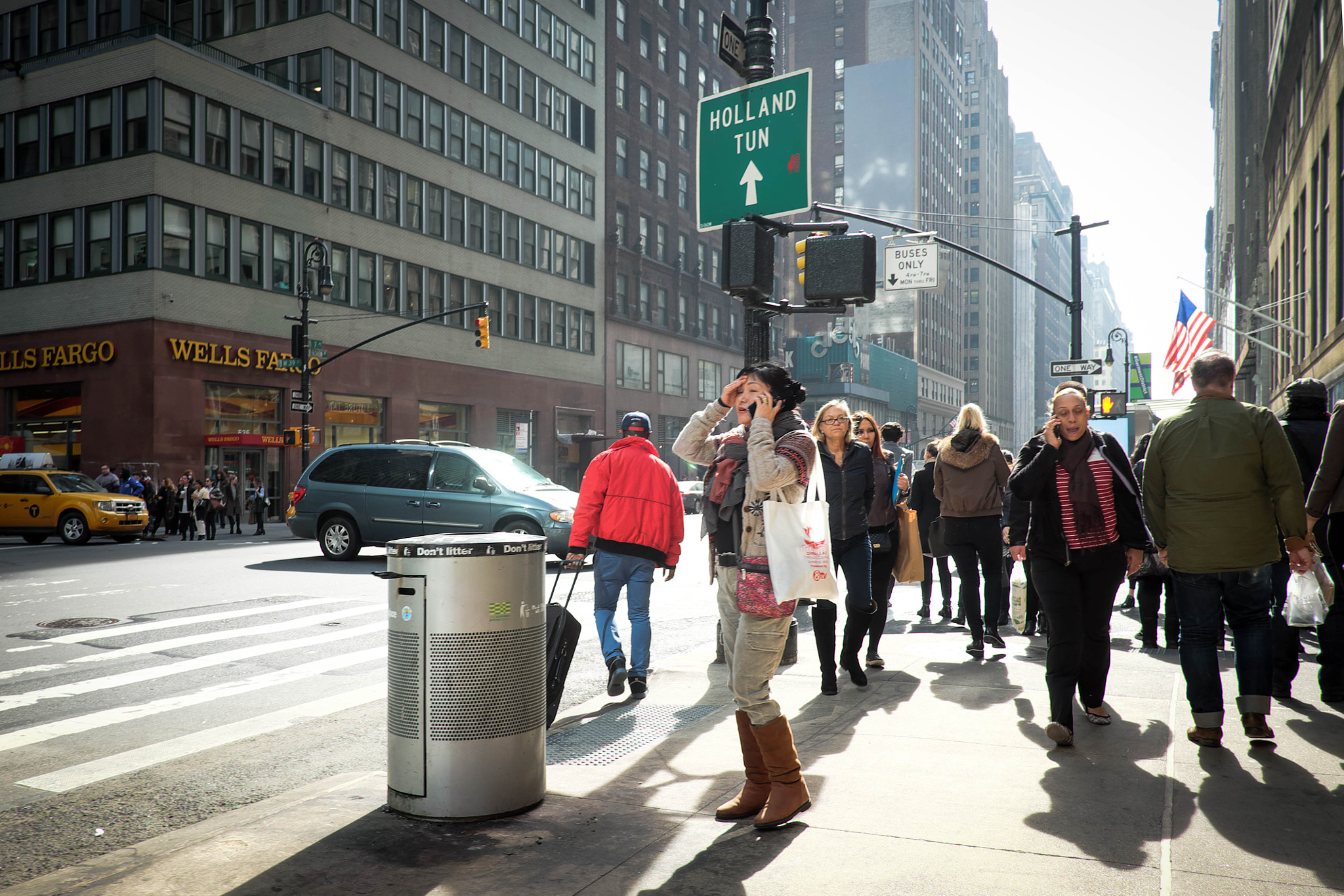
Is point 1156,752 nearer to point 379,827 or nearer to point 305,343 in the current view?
point 379,827

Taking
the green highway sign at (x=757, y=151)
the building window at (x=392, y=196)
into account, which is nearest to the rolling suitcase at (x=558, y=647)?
the green highway sign at (x=757, y=151)

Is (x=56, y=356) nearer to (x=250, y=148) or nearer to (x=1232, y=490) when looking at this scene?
(x=250, y=148)

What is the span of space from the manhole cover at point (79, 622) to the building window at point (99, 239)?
22991 mm

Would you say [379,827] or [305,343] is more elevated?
[305,343]

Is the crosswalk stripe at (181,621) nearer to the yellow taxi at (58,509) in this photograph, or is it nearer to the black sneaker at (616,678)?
the black sneaker at (616,678)

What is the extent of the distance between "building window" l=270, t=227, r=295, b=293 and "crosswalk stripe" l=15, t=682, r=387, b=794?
28.6 metres

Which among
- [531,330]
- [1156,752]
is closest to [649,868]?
[1156,752]

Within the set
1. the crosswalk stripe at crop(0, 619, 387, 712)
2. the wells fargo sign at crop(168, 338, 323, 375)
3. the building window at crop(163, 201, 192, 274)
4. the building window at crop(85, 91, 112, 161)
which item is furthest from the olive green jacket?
the building window at crop(85, 91, 112, 161)

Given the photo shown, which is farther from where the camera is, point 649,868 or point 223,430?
point 223,430

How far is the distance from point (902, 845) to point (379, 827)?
80.8 inches

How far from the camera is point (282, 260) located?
33531 mm

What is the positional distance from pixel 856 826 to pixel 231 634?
299 inches

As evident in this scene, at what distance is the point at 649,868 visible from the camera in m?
3.73

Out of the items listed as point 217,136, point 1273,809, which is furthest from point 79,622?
point 217,136
